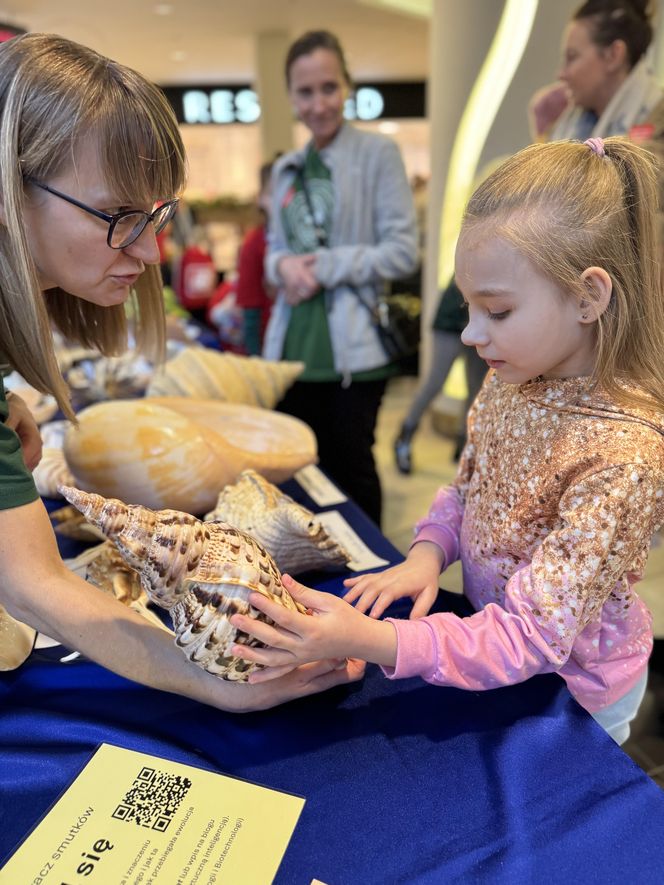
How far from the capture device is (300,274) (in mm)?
1648

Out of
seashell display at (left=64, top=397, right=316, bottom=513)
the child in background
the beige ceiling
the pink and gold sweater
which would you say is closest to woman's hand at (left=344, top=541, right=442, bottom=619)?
the pink and gold sweater

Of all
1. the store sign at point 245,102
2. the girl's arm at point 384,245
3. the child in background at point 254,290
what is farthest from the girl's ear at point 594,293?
the store sign at point 245,102

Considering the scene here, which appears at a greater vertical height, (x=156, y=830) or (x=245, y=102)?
(x=245, y=102)

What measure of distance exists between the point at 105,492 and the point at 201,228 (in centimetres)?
475

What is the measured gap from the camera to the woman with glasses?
2.15ft

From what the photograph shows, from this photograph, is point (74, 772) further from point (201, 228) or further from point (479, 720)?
point (201, 228)

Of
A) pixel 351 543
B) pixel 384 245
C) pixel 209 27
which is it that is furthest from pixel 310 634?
pixel 209 27

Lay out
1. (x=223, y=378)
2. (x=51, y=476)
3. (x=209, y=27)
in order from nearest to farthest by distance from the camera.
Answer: (x=51, y=476) → (x=223, y=378) → (x=209, y=27)

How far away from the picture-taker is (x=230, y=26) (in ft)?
19.2

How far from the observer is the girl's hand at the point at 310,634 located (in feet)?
1.89

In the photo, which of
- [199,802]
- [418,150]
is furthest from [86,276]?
[418,150]

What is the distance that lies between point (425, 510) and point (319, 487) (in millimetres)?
1295

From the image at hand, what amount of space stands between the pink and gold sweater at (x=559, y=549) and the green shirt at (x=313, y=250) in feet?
3.12

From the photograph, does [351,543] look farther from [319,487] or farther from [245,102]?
[245,102]
